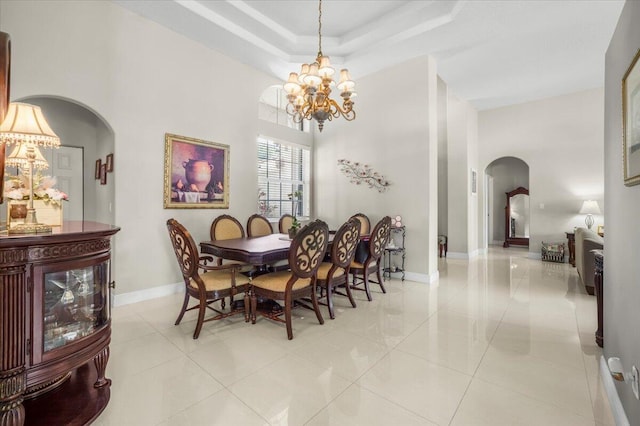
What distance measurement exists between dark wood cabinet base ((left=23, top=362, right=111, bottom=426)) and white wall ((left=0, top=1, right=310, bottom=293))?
1.92m

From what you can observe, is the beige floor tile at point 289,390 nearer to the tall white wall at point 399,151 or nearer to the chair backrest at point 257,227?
the chair backrest at point 257,227

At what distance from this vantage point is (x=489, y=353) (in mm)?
2281

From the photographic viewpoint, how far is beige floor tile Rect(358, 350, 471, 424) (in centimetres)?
164

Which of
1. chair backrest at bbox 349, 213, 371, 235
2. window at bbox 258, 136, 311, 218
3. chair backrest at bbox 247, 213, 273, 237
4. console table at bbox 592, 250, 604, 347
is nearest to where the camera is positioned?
console table at bbox 592, 250, 604, 347

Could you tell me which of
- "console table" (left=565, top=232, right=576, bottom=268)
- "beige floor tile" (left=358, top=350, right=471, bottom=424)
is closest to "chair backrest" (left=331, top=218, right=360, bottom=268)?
"beige floor tile" (left=358, top=350, right=471, bottom=424)

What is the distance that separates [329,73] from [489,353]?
2.99m

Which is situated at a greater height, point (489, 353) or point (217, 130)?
point (217, 130)

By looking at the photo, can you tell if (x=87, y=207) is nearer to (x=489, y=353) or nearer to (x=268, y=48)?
(x=268, y=48)

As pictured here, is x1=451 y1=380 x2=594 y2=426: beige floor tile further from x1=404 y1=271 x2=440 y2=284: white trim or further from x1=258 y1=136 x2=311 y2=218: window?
x1=258 y1=136 x2=311 y2=218: window

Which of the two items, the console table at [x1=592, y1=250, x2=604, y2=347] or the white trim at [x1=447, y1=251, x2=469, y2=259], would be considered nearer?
the console table at [x1=592, y1=250, x2=604, y2=347]

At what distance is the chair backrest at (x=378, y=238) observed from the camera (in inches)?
138

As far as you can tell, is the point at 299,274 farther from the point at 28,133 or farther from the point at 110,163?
the point at 110,163

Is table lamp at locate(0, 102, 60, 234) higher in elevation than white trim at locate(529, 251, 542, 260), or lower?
higher

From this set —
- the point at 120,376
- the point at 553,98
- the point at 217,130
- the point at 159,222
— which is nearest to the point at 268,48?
the point at 217,130
